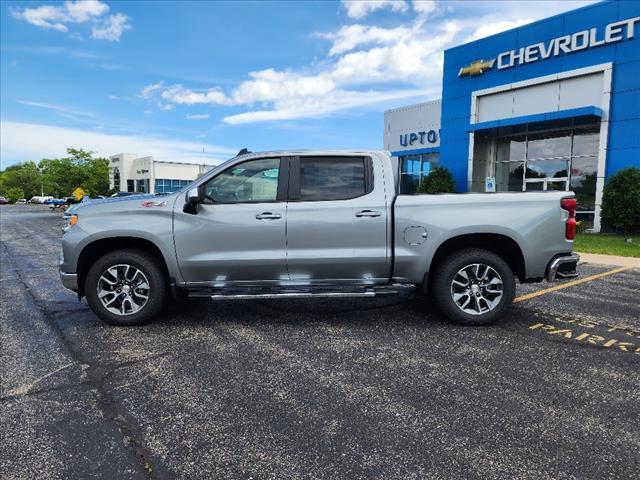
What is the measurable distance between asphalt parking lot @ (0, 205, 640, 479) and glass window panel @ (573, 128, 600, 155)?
1591 cm

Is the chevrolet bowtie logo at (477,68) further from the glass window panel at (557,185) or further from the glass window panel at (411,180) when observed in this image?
the glass window panel at (411,180)

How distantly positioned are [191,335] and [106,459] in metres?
2.33

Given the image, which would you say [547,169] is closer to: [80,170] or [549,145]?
[549,145]

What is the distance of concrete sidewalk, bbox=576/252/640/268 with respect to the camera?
10.3 m

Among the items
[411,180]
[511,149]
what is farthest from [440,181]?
[411,180]

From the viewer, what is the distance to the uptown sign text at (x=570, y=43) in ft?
57.9

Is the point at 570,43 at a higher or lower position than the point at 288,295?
higher

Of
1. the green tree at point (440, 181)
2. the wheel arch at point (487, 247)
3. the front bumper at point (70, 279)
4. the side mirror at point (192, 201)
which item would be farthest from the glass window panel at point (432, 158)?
the front bumper at point (70, 279)

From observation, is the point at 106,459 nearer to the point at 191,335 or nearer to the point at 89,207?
the point at 191,335

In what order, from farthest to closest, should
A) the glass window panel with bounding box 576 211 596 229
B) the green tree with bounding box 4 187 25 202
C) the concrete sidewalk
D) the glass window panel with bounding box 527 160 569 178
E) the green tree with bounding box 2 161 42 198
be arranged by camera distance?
the green tree with bounding box 2 161 42 198
the green tree with bounding box 4 187 25 202
the glass window panel with bounding box 527 160 569 178
the glass window panel with bounding box 576 211 596 229
the concrete sidewalk

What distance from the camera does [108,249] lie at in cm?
537

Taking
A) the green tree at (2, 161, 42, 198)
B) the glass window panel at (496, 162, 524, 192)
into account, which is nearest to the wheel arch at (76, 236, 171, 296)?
the glass window panel at (496, 162, 524, 192)

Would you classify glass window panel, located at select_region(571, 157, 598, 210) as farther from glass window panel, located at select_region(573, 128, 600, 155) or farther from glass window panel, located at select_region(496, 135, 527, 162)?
glass window panel, located at select_region(496, 135, 527, 162)

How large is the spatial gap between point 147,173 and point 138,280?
82404 mm
